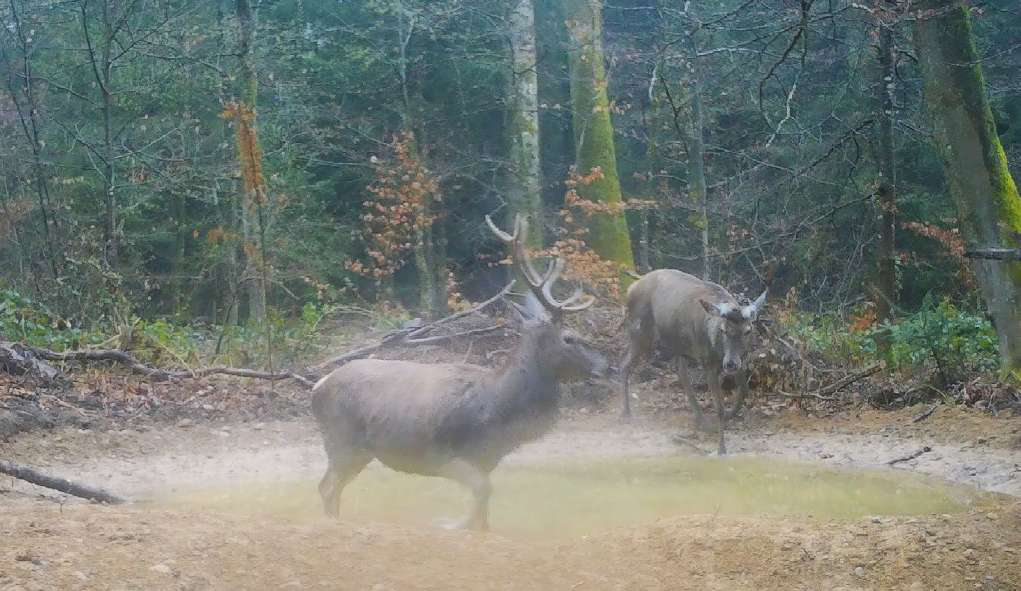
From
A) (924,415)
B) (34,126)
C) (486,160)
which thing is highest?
(34,126)

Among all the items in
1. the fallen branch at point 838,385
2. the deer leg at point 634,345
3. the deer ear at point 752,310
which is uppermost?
the deer ear at point 752,310

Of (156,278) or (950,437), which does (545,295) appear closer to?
(950,437)

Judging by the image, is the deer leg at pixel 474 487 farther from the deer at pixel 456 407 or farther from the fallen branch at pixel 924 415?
the fallen branch at pixel 924 415

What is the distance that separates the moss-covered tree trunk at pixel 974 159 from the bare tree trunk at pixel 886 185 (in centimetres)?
177

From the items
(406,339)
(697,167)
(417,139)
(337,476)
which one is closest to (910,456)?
(337,476)

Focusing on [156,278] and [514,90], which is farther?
[156,278]

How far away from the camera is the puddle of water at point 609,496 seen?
827 centimetres

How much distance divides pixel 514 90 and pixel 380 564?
15.2 metres

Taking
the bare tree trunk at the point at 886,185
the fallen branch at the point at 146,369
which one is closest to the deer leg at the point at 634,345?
the bare tree trunk at the point at 886,185

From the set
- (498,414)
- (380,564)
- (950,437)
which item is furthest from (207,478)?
(950,437)

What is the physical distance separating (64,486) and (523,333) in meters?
3.75

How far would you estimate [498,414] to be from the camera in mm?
7914

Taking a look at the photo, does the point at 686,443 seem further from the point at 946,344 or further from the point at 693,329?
the point at 946,344

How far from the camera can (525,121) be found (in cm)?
1906
